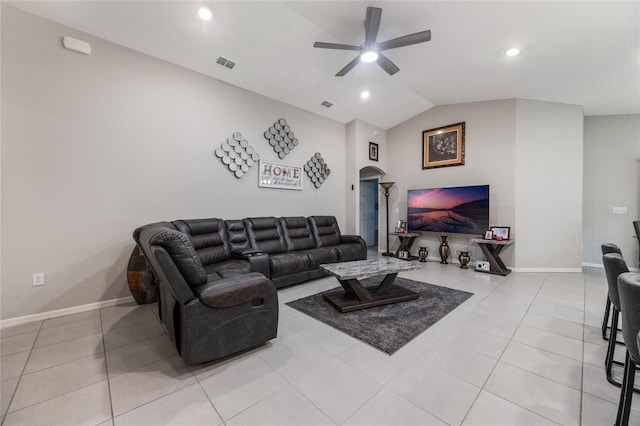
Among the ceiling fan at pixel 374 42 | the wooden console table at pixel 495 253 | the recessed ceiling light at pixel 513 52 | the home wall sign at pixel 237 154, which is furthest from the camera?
the wooden console table at pixel 495 253

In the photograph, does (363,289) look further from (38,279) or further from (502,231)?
(38,279)

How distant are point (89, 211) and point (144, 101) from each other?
60.7 inches

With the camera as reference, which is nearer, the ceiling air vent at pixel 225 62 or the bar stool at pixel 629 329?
the bar stool at pixel 629 329

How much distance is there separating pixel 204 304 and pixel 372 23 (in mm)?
3083

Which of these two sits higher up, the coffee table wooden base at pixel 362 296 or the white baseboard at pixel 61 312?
the coffee table wooden base at pixel 362 296

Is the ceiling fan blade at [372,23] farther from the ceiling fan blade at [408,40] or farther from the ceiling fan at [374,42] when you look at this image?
the ceiling fan blade at [408,40]

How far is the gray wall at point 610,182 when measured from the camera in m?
4.66

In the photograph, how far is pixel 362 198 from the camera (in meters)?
7.57

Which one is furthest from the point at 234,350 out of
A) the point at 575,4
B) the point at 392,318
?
the point at 575,4

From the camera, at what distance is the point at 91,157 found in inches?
116

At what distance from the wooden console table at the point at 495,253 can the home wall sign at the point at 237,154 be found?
4.25 meters

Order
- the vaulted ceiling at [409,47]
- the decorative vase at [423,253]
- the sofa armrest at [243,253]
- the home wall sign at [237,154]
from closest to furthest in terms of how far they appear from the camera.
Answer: the vaulted ceiling at [409,47], the sofa armrest at [243,253], the home wall sign at [237,154], the decorative vase at [423,253]

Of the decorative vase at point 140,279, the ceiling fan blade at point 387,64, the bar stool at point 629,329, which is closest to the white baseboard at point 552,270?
the bar stool at point 629,329

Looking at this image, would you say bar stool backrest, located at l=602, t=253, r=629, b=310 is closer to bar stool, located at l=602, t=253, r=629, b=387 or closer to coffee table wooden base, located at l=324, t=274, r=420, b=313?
bar stool, located at l=602, t=253, r=629, b=387
